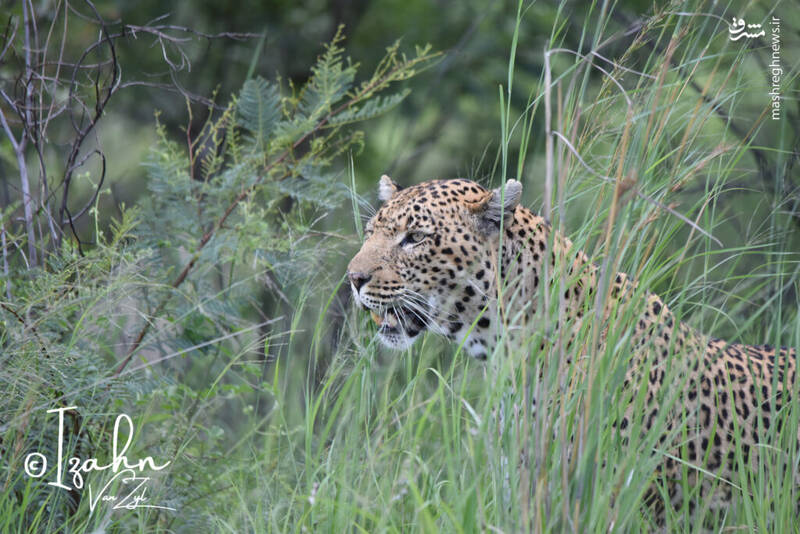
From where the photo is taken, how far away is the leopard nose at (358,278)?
4.22 m

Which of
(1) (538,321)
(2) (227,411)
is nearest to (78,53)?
(2) (227,411)

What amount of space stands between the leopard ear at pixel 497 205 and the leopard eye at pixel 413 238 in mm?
280

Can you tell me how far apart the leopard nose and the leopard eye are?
0.87ft

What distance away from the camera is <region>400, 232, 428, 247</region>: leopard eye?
4.34 metres

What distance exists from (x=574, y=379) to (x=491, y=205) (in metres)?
1.30

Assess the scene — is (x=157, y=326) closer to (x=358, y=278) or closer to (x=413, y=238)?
(x=358, y=278)

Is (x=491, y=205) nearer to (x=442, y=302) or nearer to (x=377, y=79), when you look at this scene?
(x=442, y=302)

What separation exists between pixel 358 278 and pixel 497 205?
0.74 m
